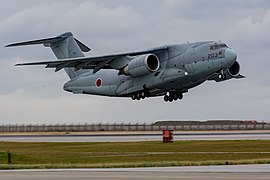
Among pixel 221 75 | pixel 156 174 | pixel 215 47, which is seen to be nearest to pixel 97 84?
pixel 221 75

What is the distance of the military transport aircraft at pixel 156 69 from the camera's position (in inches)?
2488

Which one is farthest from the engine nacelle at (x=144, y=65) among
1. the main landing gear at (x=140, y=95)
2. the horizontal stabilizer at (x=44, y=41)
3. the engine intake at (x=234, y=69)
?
the horizontal stabilizer at (x=44, y=41)

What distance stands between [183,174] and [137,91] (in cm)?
4398

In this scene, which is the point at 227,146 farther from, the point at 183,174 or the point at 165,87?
the point at 183,174

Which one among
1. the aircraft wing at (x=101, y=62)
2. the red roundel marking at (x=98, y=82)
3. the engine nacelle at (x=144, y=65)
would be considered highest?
the aircraft wing at (x=101, y=62)

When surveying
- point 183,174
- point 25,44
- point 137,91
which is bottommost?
point 183,174

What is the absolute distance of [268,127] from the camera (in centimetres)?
10569

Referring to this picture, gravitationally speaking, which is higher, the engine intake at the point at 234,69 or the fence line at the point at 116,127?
the engine intake at the point at 234,69

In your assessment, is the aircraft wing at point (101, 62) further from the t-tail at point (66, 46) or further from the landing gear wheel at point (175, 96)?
the t-tail at point (66, 46)

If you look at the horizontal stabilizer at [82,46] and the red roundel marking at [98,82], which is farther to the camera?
the horizontal stabilizer at [82,46]

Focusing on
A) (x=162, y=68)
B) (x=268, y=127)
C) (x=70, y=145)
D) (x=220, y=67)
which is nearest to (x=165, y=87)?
(x=162, y=68)

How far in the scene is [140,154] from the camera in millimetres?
43906

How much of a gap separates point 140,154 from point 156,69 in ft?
76.6

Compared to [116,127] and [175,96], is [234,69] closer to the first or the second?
[175,96]
